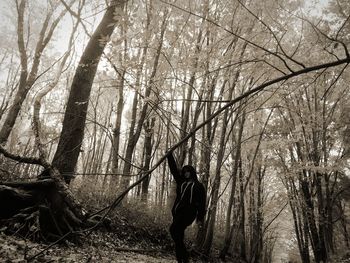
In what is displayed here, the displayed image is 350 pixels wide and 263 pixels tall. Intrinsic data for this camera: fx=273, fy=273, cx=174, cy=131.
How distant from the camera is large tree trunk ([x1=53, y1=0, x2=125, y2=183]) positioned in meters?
5.01

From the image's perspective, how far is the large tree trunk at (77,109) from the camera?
501 centimetres

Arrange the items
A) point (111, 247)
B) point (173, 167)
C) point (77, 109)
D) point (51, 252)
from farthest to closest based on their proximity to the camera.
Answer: point (111, 247)
point (77, 109)
point (173, 167)
point (51, 252)

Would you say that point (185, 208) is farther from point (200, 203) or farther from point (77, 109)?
point (77, 109)

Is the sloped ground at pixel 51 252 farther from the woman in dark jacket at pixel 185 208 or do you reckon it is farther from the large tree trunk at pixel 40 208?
the woman in dark jacket at pixel 185 208

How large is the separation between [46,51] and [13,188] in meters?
15.1

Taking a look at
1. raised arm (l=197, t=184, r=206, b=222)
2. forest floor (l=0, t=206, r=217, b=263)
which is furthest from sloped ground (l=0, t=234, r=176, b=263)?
raised arm (l=197, t=184, r=206, b=222)

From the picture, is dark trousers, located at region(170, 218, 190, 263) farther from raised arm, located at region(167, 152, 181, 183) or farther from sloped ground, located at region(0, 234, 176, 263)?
sloped ground, located at region(0, 234, 176, 263)

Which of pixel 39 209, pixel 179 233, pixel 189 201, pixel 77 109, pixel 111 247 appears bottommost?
pixel 111 247

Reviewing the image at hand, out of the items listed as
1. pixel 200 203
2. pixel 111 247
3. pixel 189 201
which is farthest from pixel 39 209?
pixel 200 203

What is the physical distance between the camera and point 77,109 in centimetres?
524

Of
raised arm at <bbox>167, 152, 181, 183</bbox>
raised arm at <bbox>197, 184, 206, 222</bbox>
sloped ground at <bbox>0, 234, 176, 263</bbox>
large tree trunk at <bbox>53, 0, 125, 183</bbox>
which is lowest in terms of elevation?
sloped ground at <bbox>0, 234, 176, 263</bbox>

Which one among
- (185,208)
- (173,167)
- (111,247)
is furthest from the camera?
(111,247)

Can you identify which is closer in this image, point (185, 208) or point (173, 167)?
point (173, 167)

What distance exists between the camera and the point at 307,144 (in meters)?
11.6
